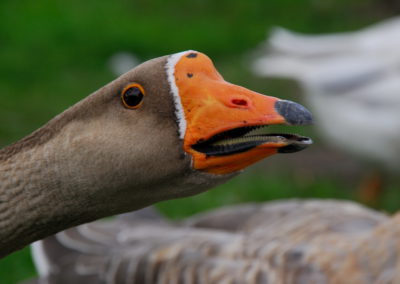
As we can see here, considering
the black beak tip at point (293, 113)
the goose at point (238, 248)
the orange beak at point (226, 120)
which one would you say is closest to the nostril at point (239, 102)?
the orange beak at point (226, 120)

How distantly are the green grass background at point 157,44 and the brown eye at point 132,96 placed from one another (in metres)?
3.76

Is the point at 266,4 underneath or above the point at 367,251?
above

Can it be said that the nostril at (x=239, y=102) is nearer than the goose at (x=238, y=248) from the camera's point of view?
Yes

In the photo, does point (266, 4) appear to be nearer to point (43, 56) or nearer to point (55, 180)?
point (43, 56)

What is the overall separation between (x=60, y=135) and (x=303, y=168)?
534 centimetres

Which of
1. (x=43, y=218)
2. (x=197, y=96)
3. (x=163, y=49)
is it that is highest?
(x=163, y=49)

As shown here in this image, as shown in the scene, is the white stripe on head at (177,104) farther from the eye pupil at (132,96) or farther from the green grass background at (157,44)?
the green grass background at (157,44)

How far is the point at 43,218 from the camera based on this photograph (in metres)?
2.50

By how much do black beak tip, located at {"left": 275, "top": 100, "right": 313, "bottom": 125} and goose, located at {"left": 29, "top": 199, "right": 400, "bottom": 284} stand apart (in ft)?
3.90

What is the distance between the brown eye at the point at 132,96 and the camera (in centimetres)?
238

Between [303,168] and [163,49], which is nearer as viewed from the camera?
[303,168]

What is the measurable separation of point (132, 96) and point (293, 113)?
0.53m

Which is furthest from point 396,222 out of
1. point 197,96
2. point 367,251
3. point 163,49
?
point 163,49

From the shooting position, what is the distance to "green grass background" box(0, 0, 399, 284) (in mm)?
7020
